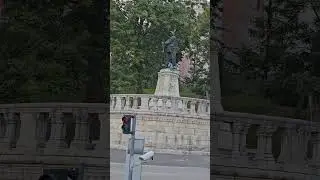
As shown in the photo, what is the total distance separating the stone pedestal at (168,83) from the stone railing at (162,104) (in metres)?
0.34

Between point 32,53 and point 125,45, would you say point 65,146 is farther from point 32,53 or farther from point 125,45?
point 125,45

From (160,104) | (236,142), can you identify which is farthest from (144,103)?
(236,142)

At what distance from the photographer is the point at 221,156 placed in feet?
17.2

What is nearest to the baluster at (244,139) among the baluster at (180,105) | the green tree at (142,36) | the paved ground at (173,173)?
the paved ground at (173,173)

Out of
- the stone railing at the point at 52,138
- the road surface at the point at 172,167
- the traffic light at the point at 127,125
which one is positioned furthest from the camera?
the road surface at the point at 172,167

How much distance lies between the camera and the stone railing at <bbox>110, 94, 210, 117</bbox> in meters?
13.9

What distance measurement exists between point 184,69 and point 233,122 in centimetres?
1147

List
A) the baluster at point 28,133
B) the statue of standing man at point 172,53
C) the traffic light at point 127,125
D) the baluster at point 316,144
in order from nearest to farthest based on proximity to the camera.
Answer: the baluster at point 316,144, the baluster at point 28,133, the traffic light at point 127,125, the statue of standing man at point 172,53

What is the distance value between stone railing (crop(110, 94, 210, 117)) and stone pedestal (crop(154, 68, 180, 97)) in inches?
13.2

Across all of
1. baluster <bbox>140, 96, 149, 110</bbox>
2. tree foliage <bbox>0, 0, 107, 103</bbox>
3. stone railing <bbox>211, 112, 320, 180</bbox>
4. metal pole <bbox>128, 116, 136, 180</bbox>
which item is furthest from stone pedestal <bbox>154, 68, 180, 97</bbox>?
stone railing <bbox>211, 112, 320, 180</bbox>

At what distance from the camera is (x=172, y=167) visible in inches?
488

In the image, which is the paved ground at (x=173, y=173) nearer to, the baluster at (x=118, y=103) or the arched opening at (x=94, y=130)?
the baluster at (x=118, y=103)

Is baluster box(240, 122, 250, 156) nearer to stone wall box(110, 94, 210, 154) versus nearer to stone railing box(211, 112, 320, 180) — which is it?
stone railing box(211, 112, 320, 180)

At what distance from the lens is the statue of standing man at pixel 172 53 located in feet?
51.5
